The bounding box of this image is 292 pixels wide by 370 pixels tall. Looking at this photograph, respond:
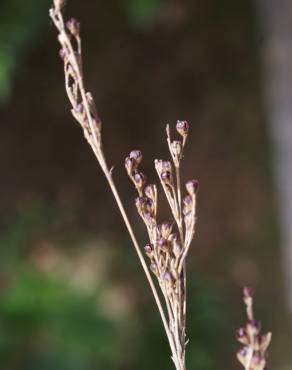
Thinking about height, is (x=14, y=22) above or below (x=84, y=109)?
above

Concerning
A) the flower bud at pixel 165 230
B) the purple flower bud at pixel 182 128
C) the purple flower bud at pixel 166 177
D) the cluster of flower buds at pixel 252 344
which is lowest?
the cluster of flower buds at pixel 252 344

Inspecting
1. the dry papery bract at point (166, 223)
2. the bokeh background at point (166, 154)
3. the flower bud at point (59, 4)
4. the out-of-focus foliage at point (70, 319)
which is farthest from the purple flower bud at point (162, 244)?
the bokeh background at point (166, 154)

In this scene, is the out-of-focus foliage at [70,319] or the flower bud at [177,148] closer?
the flower bud at [177,148]

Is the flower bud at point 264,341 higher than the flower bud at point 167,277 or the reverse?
the reverse

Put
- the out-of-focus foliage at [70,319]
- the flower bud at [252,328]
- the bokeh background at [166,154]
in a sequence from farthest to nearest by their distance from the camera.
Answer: the bokeh background at [166,154] < the out-of-focus foliage at [70,319] < the flower bud at [252,328]

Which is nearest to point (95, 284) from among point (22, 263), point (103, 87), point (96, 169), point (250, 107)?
point (22, 263)

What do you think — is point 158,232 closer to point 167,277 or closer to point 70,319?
point 167,277

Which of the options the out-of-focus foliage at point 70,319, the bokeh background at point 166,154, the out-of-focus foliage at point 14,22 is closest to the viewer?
the out-of-focus foliage at point 14,22

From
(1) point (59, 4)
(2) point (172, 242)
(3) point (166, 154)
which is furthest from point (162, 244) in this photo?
(3) point (166, 154)

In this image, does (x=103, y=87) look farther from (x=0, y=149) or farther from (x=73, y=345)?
(x=73, y=345)

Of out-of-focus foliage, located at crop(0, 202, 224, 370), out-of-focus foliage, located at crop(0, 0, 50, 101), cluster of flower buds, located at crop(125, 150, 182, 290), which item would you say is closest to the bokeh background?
out-of-focus foliage, located at crop(0, 202, 224, 370)

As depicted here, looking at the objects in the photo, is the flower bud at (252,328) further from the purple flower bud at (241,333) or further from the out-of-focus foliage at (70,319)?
the out-of-focus foliage at (70,319)
